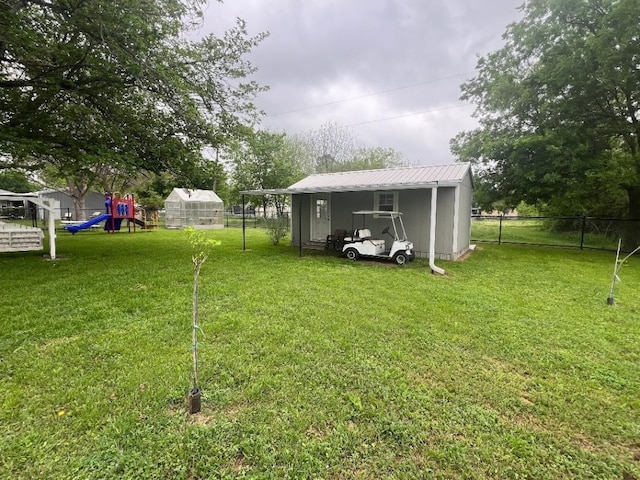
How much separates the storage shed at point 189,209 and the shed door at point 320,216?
1210 centimetres

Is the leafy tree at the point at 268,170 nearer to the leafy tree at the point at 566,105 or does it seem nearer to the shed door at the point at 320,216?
the shed door at the point at 320,216

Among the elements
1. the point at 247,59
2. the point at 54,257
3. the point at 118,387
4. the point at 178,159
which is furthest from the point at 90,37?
the point at 118,387

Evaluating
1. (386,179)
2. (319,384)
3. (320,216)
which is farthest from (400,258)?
(319,384)

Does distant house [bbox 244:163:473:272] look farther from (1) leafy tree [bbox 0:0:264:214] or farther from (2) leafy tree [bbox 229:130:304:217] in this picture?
(2) leafy tree [bbox 229:130:304:217]

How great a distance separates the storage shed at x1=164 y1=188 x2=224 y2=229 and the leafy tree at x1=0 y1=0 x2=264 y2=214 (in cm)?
1271

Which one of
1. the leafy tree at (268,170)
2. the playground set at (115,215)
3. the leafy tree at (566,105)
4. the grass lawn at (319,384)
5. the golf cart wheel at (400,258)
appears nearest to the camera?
the grass lawn at (319,384)

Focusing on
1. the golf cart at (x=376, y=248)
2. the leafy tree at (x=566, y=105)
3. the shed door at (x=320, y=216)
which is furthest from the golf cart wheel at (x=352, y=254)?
the leafy tree at (x=566, y=105)

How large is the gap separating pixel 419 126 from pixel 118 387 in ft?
72.2

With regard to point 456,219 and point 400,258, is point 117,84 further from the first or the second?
point 456,219

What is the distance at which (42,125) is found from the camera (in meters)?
7.08

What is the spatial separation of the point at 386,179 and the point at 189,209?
50.9ft

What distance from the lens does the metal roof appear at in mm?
7676

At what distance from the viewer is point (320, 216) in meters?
10.9

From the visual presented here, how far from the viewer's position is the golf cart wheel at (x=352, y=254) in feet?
27.4
